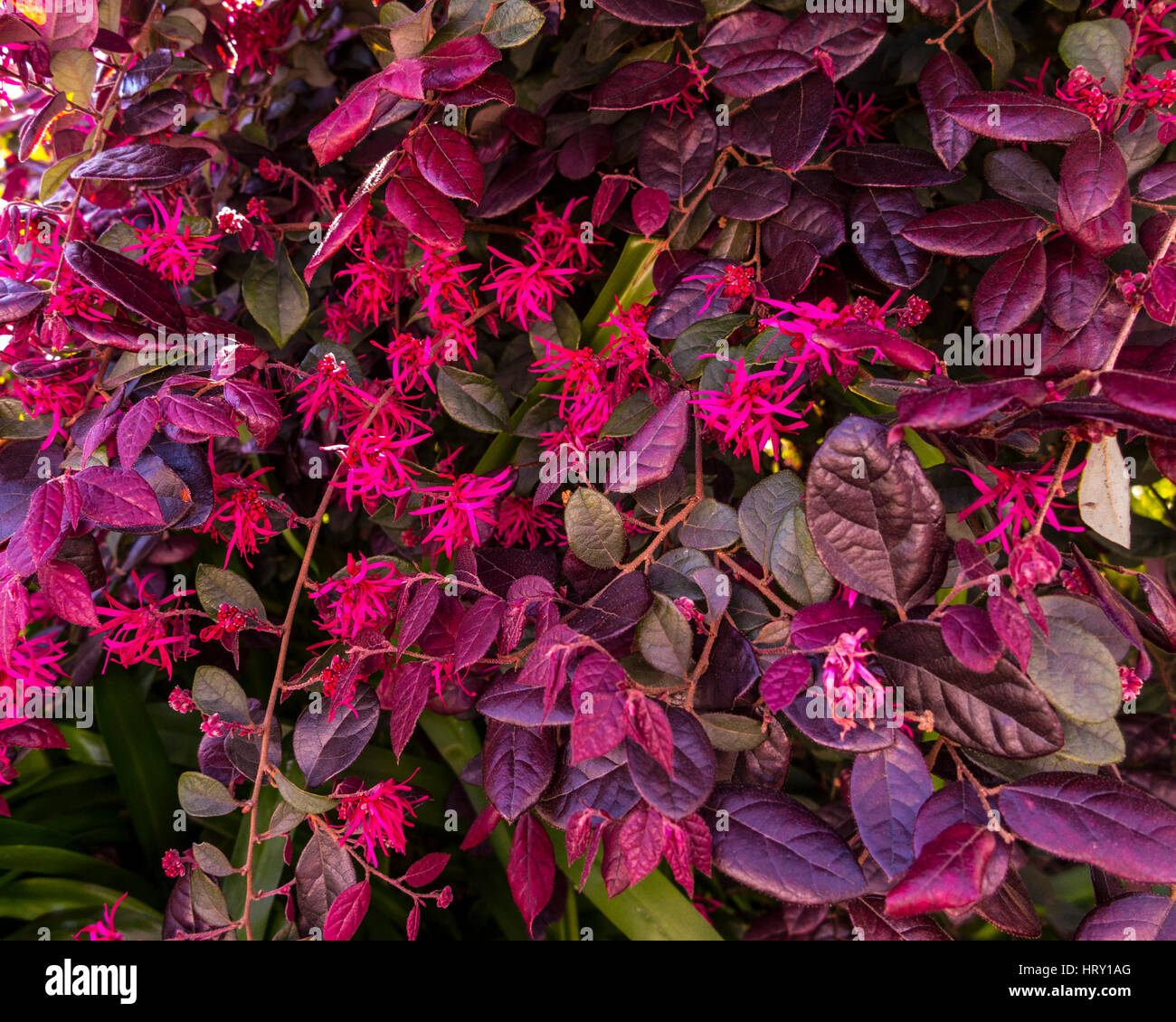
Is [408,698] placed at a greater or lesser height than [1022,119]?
lesser

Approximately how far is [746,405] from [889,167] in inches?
9.9

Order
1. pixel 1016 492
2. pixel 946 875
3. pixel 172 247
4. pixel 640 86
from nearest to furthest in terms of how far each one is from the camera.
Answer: pixel 946 875
pixel 1016 492
pixel 640 86
pixel 172 247

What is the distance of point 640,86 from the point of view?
652 mm

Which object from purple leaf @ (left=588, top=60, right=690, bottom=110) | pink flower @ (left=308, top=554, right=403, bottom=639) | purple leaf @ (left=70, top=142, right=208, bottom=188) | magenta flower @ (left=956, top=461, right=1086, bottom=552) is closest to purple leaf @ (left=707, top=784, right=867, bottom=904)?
magenta flower @ (left=956, top=461, right=1086, bottom=552)

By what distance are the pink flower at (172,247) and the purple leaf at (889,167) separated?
61 cm

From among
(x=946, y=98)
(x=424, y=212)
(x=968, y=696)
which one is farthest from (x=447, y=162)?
(x=968, y=696)

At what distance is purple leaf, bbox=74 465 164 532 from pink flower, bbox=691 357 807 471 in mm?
419

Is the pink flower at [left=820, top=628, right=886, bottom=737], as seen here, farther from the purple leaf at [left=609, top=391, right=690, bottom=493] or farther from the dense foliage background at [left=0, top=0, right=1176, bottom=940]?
the purple leaf at [left=609, top=391, right=690, bottom=493]

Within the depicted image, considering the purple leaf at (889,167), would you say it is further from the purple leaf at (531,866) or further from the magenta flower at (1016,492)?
the purple leaf at (531,866)

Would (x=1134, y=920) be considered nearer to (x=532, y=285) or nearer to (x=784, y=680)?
(x=784, y=680)

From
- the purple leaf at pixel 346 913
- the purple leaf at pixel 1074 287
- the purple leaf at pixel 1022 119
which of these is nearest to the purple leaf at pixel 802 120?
the purple leaf at pixel 1022 119

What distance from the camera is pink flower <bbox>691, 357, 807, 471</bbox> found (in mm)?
580

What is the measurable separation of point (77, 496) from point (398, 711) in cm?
29

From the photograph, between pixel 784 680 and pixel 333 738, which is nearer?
pixel 784 680
